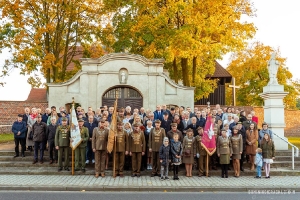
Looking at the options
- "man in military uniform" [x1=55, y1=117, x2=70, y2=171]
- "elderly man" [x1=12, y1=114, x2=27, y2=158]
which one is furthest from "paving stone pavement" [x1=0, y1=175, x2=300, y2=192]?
"elderly man" [x1=12, y1=114, x2=27, y2=158]

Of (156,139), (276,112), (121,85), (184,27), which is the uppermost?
(184,27)

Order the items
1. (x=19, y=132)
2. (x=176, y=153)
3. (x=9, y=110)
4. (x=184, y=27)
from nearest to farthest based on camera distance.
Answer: (x=176, y=153) → (x=19, y=132) → (x=184, y=27) → (x=9, y=110)

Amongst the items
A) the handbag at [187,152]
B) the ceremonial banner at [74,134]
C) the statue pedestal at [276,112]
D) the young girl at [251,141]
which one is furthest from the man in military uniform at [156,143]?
the statue pedestal at [276,112]

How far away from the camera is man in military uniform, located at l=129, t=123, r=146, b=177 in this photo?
459 inches

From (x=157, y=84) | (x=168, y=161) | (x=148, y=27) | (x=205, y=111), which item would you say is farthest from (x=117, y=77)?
(x=168, y=161)

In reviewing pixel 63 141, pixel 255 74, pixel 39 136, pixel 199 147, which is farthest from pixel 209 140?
pixel 255 74

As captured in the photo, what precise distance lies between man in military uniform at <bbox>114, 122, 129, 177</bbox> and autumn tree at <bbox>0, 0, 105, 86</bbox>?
11856 mm

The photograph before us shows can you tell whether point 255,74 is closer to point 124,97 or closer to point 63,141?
point 124,97

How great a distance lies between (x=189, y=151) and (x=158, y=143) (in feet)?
3.62

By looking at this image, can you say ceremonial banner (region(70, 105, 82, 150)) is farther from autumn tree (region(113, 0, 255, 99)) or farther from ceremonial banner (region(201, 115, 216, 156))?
autumn tree (region(113, 0, 255, 99))

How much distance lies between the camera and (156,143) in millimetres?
11672

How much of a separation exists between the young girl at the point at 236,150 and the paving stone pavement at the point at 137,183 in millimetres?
408

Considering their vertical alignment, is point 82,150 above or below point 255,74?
below

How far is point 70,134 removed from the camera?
11977mm
